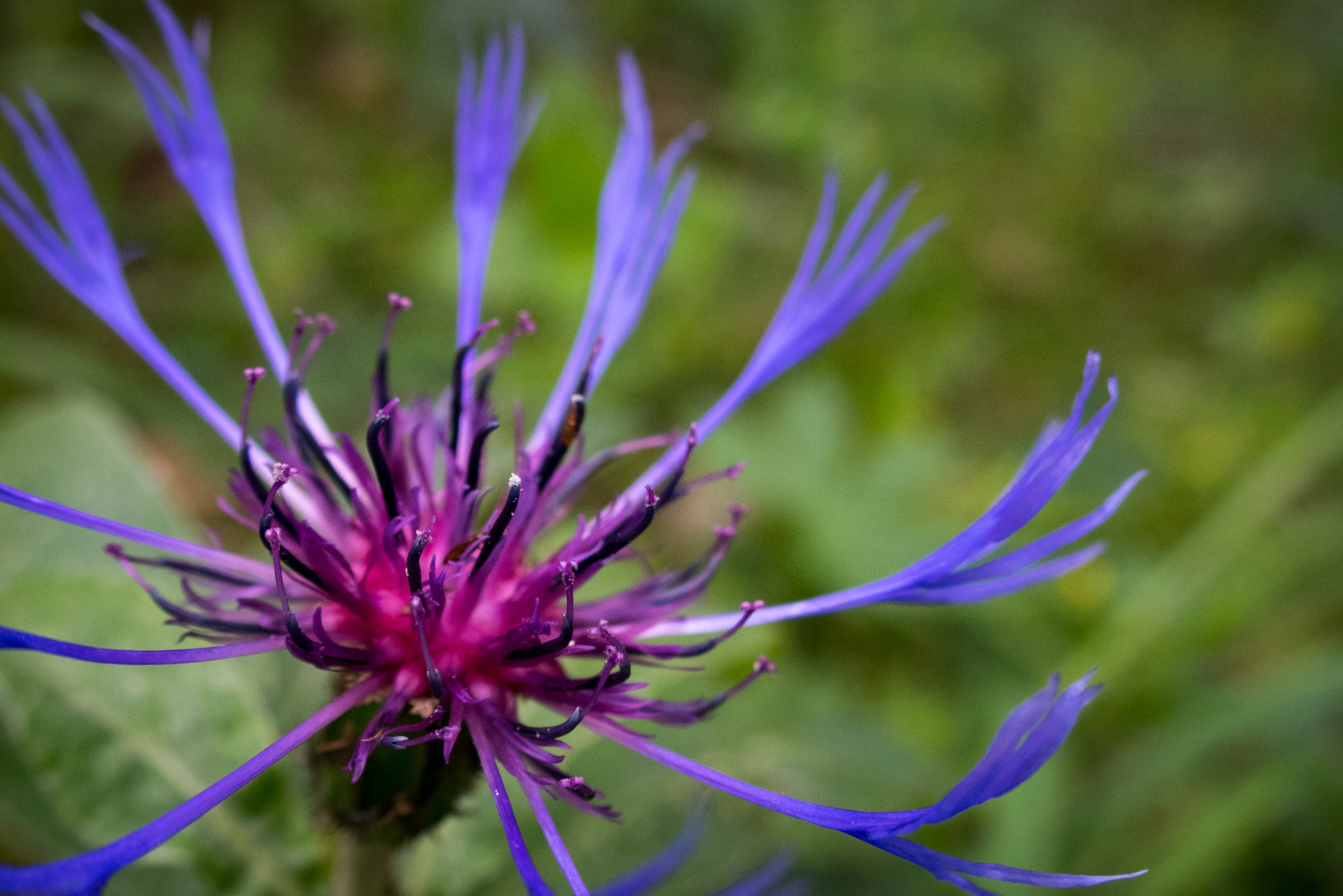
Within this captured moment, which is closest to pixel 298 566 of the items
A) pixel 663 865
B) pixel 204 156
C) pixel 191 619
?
pixel 191 619

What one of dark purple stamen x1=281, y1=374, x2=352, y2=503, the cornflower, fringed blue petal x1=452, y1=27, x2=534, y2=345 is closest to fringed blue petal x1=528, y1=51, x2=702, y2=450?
the cornflower

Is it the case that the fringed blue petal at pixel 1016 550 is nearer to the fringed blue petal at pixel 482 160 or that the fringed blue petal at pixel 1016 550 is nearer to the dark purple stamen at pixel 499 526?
the dark purple stamen at pixel 499 526

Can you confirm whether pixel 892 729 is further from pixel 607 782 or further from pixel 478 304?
pixel 478 304

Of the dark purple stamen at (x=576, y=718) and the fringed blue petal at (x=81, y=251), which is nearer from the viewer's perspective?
the dark purple stamen at (x=576, y=718)

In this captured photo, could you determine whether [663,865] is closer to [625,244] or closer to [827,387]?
[625,244]

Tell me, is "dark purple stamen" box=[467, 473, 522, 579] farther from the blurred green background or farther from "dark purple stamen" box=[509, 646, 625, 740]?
the blurred green background

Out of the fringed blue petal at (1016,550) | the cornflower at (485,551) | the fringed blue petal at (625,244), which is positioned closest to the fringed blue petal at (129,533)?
the cornflower at (485,551)
